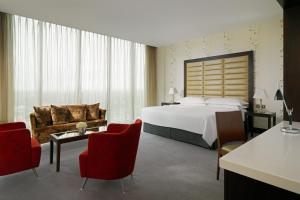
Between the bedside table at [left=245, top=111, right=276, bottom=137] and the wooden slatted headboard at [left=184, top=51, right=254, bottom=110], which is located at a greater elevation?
the wooden slatted headboard at [left=184, top=51, right=254, bottom=110]

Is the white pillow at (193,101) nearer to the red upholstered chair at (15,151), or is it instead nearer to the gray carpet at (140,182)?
the gray carpet at (140,182)

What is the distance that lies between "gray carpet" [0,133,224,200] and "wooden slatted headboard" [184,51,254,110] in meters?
2.40

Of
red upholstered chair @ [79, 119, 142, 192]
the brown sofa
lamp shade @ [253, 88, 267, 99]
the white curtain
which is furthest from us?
the white curtain

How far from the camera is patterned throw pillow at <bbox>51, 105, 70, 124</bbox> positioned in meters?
3.98

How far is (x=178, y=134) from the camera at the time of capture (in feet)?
13.7

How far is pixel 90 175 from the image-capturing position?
2.16m

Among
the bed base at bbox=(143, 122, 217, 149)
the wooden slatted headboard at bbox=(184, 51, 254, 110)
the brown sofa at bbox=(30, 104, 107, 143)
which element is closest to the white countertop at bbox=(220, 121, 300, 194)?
the bed base at bbox=(143, 122, 217, 149)

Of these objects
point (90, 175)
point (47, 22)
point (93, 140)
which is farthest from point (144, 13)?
point (90, 175)

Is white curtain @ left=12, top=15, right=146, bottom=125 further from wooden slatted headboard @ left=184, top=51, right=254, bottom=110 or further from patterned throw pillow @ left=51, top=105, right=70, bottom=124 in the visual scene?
wooden slatted headboard @ left=184, top=51, right=254, bottom=110

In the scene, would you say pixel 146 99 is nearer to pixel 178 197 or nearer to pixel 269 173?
pixel 178 197

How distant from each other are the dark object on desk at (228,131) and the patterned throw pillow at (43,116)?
3.21 meters

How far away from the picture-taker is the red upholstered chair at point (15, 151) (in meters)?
2.20

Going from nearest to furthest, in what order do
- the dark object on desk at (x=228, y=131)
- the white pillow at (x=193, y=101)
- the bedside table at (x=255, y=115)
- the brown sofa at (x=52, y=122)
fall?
the dark object on desk at (x=228, y=131), the brown sofa at (x=52, y=122), the bedside table at (x=255, y=115), the white pillow at (x=193, y=101)

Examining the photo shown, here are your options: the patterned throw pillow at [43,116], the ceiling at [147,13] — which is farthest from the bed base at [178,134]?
the ceiling at [147,13]
